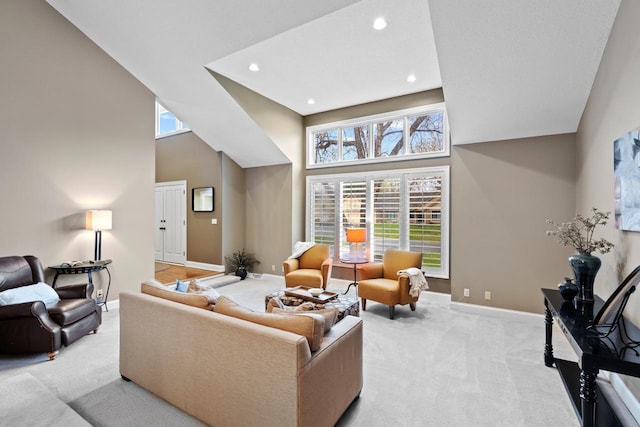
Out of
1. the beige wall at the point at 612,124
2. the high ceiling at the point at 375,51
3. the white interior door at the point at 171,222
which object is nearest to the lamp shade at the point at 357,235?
the high ceiling at the point at 375,51

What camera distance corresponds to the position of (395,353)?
3078mm

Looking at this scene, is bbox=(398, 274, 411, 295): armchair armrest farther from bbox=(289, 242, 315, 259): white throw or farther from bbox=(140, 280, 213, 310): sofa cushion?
bbox=(140, 280, 213, 310): sofa cushion

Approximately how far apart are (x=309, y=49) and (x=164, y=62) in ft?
7.03

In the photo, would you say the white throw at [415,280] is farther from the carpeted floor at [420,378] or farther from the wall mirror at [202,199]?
the wall mirror at [202,199]

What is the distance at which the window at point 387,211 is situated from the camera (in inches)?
197

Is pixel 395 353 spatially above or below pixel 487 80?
below

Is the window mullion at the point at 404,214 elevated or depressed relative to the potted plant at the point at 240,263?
elevated

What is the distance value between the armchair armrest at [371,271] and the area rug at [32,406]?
3.39 metres

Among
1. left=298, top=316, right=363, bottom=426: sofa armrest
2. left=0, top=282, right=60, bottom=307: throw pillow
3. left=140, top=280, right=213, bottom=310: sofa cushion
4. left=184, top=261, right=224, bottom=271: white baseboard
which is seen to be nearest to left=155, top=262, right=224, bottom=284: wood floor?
left=184, top=261, right=224, bottom=271: white baseboard

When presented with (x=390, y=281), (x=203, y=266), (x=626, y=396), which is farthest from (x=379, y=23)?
(x=203, y=266)

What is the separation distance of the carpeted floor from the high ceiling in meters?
2.64

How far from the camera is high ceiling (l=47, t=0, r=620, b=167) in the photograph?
2.60 m

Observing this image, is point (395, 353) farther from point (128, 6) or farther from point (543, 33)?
point (128, 6)

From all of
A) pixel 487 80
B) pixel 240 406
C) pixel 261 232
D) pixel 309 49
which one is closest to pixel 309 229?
pixel 261 232
